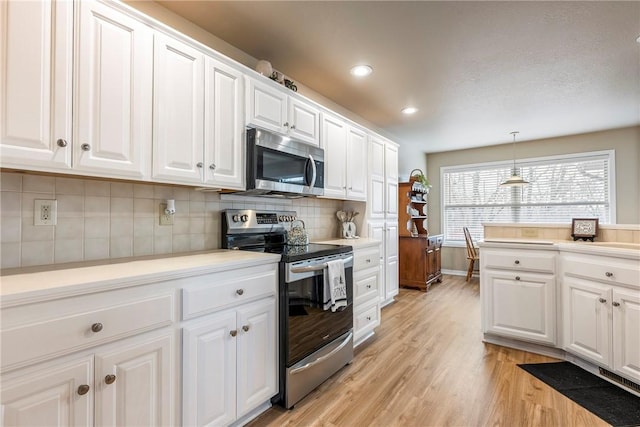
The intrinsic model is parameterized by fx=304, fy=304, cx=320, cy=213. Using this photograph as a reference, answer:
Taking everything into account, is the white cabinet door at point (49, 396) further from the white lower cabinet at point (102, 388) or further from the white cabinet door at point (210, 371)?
the white cabinet door at point (210, 371)

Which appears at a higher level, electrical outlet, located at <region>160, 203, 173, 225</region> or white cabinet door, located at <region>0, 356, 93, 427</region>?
electrical outlet, located at <region>160, 203, 173, 225</region>

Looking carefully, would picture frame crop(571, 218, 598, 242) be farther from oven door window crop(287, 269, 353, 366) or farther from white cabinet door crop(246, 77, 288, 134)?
white cabinet door crop(246, 77, 288, 134)

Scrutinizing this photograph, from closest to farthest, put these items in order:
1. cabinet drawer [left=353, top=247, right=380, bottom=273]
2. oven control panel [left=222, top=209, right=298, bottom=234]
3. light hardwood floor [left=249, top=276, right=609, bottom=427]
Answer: light hardwood floor [left=249, top=276, right=609, bottom=427], oven control panel [left=222, top=209, right=298, bottom=234], cabinet drawer [left=353, top=247, right=380, bottom=273]

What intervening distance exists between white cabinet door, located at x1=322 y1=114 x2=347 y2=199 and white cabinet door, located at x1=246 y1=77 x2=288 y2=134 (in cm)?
58

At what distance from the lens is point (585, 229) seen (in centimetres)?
265

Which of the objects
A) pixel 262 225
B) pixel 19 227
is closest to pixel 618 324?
pixel 262 225

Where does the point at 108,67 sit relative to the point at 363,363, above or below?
above

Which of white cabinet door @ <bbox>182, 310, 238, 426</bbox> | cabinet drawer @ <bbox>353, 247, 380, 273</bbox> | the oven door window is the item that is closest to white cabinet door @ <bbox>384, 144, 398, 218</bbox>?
cabinet drawer @ <bbox>353, 247, 380, 273</bbox>

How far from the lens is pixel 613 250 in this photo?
2.10m

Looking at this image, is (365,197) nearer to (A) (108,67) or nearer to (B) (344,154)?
A: (B) (344,154)

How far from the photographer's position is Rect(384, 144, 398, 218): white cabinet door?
3.98 meters

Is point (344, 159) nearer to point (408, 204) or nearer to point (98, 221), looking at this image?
point (98, 221)

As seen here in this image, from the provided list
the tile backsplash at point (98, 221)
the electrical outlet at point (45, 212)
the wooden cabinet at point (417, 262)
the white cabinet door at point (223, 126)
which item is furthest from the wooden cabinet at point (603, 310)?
the electrical outlet at point (45, 212)

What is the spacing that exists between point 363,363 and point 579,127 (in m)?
4.96
